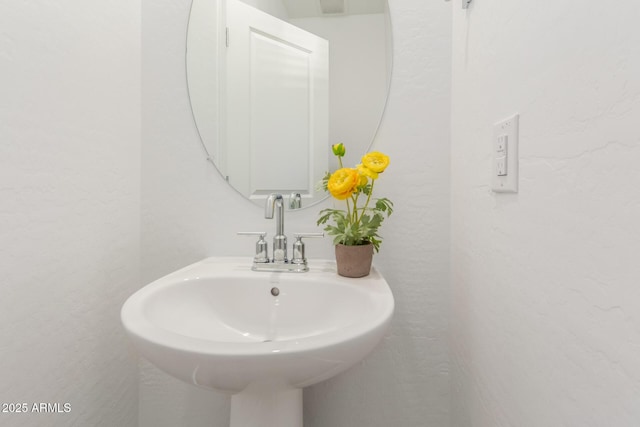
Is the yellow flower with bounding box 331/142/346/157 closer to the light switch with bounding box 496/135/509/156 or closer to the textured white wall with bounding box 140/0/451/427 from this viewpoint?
the textured white wall with bounding box 140/0/451/427

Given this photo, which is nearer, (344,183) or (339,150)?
(344,183)

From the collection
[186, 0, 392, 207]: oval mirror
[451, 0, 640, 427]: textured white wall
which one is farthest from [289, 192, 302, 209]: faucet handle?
[451, 0, 640, 427]: textured white wall

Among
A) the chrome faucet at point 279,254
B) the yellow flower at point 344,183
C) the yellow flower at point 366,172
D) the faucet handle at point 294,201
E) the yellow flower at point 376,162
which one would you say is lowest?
the chrome faucet at point 279,254

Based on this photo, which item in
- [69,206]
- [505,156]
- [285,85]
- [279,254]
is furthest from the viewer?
[285,85]

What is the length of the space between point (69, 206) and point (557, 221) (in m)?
0.93

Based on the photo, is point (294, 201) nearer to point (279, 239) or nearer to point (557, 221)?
point (279, 239)

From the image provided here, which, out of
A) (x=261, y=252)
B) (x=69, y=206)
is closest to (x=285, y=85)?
(x=261, y=252)

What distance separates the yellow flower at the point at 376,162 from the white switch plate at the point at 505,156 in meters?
0.24

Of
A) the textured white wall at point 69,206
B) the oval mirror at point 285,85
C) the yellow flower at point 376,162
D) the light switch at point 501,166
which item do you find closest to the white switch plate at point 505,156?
the light switch at point 501,166

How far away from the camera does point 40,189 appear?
677 mm

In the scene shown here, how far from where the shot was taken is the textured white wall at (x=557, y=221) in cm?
32

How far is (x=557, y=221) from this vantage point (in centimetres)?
44

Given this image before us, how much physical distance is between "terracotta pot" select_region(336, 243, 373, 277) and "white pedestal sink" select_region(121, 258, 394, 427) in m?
0.02

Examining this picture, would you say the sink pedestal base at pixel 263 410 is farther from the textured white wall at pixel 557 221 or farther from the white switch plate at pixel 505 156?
the white switch plate at pixel 505 156
